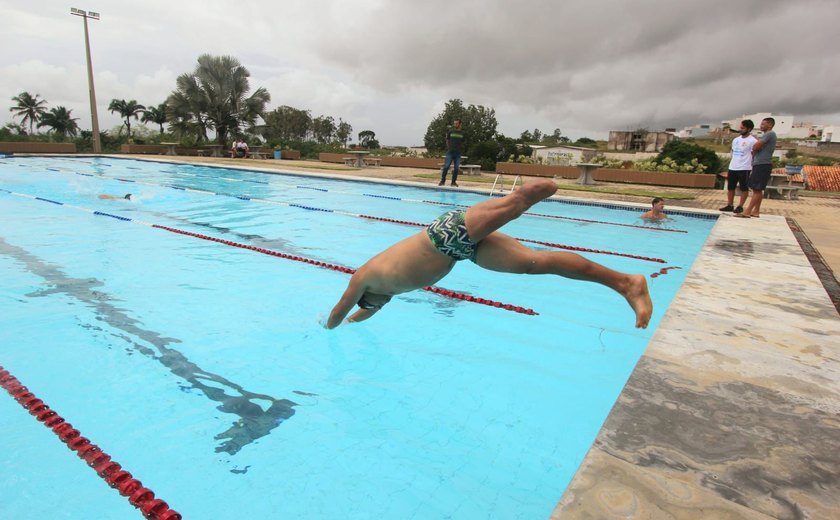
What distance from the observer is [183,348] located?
3748mm

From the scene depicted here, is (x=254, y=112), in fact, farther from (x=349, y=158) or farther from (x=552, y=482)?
(x=552, y=482)

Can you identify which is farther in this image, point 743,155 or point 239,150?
point 239,150

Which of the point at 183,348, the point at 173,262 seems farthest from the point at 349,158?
the point at 183,348

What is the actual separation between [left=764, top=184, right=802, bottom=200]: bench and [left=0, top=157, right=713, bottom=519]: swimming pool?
405 inches

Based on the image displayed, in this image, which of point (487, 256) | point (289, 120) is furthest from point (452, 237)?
point (289, 120)

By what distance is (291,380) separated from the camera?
336cm

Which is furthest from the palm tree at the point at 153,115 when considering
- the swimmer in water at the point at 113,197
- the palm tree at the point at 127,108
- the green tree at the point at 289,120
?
the swimmer in water at the point at 113,197

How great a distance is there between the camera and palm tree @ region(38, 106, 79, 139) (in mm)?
46031

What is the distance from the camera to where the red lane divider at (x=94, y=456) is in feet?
7.00

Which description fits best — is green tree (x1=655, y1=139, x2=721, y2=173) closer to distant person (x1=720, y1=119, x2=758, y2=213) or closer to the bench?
the bench

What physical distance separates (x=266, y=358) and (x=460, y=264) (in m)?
3.23

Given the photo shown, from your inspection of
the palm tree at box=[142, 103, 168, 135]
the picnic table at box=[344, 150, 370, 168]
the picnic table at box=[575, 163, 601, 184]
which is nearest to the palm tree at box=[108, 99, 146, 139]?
the palm tree at box=[142, 103, 168, 135]

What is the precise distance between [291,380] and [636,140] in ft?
210

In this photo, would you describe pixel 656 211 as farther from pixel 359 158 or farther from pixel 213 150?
pixel 213 150
